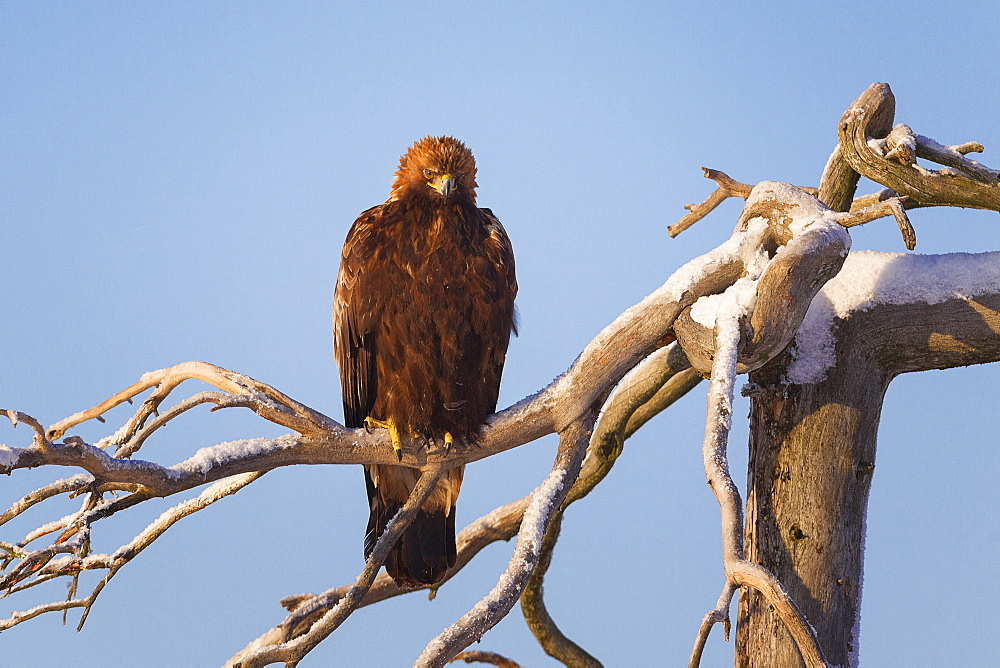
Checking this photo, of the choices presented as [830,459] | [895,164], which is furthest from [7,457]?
[895,164]

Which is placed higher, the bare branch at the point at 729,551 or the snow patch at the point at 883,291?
the snow patch at the point at 883,291

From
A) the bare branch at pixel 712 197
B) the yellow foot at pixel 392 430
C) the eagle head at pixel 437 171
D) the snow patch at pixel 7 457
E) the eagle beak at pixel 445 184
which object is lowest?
the snow patch at pixel 7 457

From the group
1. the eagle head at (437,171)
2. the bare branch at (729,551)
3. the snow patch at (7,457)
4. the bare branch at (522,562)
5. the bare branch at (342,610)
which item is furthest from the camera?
the eagle head at (437,171)

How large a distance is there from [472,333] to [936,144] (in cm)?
198

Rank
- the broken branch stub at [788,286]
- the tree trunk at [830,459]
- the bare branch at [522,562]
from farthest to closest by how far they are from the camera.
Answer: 1. the tree trunk at [830,459]
2. the broken branch stub at [788,286]
3. the bare branch at [522,562]

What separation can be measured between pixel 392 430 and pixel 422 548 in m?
0.57

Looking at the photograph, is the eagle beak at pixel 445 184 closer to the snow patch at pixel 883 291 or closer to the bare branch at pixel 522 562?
the bare branch at pixel 522 562

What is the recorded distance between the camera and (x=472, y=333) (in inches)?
135

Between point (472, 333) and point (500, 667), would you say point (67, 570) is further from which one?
point (500, 667)

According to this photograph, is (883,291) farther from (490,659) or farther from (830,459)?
(490,659)

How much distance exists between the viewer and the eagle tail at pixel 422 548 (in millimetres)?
3578

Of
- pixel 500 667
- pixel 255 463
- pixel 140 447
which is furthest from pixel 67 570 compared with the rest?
pixel 500 667

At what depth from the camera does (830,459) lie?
3363 mm

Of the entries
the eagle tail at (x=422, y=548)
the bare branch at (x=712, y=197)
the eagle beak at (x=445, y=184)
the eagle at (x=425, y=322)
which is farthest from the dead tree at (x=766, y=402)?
the eagle beak at (x=445, y=184)
